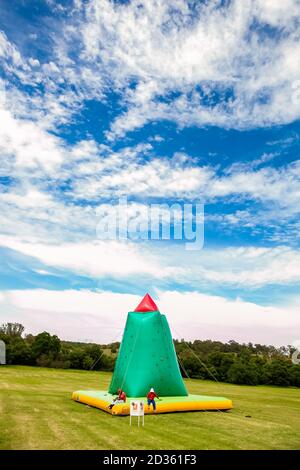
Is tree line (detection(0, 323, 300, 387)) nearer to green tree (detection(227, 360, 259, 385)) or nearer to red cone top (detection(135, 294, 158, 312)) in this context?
green tree (detection(227, 360, 259, 385))

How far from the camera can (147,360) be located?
53.2ft

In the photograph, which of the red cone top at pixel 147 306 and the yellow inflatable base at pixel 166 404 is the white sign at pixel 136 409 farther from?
the red cone top at pixel 147 306

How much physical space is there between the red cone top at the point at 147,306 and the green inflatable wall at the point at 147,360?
0.27 m

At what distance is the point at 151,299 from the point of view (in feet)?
59.8

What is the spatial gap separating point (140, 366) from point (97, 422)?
4422 mm

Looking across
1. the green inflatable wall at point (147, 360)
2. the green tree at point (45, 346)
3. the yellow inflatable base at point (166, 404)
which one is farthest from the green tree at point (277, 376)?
the green inflatable wall at point (147, 360)

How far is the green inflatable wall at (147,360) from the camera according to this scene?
619 inches

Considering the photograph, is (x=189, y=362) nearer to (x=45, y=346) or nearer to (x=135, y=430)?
(x=45, y=346)

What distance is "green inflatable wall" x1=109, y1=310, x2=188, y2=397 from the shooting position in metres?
15.7

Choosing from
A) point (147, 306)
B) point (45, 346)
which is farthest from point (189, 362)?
point (147, 306)

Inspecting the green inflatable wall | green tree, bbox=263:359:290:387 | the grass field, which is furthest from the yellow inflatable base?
green tree, bbox=263:359:290:387
